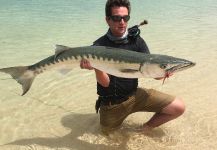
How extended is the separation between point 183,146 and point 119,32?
1876 mm

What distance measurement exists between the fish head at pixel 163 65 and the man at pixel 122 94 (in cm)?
74

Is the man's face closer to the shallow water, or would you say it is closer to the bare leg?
the bare leg

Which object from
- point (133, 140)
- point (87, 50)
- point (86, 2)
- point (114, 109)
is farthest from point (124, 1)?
point (86, 2)

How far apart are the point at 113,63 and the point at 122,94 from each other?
1020 millimetres

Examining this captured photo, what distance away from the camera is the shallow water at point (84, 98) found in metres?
5.70

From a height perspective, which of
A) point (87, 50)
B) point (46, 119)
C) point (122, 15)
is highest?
point (122, 15)

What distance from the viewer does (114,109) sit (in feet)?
18.5

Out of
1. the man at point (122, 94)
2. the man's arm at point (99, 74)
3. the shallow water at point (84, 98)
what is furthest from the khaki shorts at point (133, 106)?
the man's arm at point (99, 74)

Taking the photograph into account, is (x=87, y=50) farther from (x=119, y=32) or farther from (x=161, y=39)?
(x=161, y=39)

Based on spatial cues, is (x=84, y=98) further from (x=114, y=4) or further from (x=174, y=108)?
(x=114, y=4)

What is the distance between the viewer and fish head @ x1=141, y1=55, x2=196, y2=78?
432 cm

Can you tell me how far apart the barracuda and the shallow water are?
1.16 metres

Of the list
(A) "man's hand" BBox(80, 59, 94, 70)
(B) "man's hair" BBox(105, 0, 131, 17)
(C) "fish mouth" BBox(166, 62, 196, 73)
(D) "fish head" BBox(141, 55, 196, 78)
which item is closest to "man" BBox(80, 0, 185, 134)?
(B) "man's hair" BBox(105, 0, 131, 17)

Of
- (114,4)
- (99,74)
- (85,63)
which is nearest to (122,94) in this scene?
(99,74)
